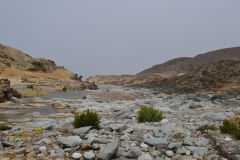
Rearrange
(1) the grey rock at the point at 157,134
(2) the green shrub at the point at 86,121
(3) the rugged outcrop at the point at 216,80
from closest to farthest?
(1) the grey rock at the point at 157,134, (2) the green shrub at the point at 86,121, (3) the rugged outcrop at the point at 216,80

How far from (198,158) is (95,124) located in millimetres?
3412

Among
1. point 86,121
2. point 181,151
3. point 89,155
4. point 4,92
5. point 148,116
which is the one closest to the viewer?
point 89,155

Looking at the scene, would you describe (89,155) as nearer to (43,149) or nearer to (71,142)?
(71,142)

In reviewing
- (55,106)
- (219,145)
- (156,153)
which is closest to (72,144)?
(156,153)

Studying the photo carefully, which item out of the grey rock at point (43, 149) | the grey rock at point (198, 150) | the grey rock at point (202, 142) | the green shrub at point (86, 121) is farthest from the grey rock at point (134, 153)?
the green shrub at point (86, 121)

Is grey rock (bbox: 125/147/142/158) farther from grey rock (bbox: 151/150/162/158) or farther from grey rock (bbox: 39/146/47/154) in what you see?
grey rock (bbox: 39/146/47/154)

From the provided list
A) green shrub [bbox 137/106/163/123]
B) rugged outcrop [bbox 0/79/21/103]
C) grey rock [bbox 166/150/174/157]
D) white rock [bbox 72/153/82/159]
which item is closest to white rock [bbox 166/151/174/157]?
grey rock [bbox 166/150/174/157]

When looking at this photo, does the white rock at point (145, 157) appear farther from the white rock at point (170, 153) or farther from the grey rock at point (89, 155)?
the grey rock at point (89, 155)

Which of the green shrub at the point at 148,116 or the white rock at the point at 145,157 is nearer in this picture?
the white rock at the point at 145,157

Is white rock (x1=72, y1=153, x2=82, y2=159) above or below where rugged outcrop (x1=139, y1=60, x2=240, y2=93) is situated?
below

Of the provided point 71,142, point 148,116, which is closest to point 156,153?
point 71,142

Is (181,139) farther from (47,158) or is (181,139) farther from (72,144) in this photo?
(47,158)

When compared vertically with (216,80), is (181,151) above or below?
below

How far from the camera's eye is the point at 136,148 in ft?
13.5
